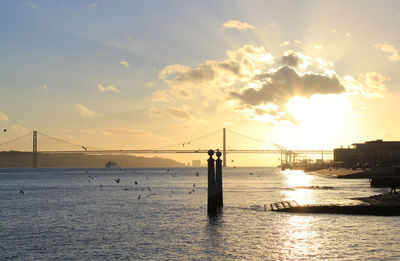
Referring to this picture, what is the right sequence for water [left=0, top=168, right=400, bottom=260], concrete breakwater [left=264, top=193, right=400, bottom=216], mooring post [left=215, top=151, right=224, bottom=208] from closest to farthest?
water [left=0, top=168, right=400, bottom=260]
mooring post [left=215, top=151, right=224, bottom=208]
concrete breakwater [left=264, top=193, right=400, bottom=216]

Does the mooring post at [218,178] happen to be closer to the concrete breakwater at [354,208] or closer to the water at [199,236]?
the water at [199,236]

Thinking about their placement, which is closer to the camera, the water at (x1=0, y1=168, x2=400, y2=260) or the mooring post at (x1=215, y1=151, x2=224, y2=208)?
the water at (x1=0, y1=168, x2=400, y2=260)

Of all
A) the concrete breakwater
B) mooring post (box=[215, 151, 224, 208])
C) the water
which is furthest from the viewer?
the concrete breakwater

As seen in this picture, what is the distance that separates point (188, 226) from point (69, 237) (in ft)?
29.3

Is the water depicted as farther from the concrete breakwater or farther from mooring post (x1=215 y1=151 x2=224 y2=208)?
mooring post (x1=215 y1=151 x2=224 y2=208)

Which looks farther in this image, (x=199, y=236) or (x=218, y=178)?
(x=218, y=178)

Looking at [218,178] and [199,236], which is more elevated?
[218,178]

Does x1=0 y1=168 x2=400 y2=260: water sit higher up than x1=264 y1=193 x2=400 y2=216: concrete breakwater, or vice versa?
x1=264 y1=193 x2=400 y2=216: concrete breakwater

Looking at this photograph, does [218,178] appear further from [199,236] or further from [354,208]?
Result: [354,208]

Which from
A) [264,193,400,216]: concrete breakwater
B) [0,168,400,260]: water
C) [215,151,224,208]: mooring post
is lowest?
[0,168,400,260]: water

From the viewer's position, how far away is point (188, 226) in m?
36.0

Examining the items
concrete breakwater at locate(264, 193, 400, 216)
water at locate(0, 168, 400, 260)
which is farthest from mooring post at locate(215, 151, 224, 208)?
concrete breakwater at locate(264, 193, 400, 216)

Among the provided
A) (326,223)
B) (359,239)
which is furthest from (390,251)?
(326,223)

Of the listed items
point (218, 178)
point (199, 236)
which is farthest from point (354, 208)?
point (199, 236)
